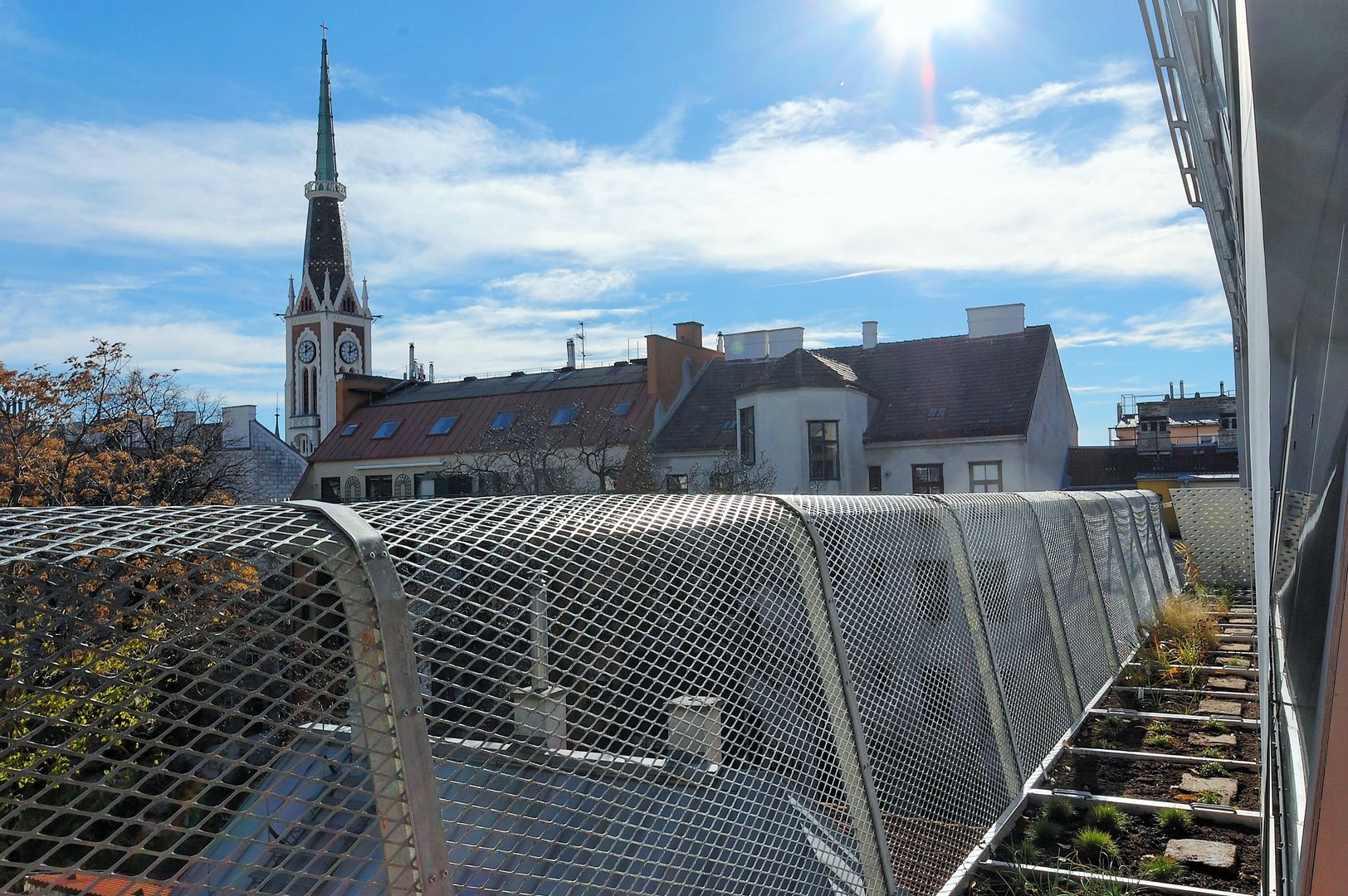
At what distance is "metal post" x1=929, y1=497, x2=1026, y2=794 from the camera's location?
4.60 metres

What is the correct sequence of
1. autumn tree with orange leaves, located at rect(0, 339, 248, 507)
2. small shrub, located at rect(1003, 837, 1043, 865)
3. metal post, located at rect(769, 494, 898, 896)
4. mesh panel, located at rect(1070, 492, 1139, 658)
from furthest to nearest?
autumn tree with orange leaves, located at rect(0, 339, 248, 507) → mesh panel, located at rect(1070, 492, 1139, 658) → small shrub, located at rect(1003, 837, 1043, 865) → metal post, located at rect(769, 494, 898, 896)

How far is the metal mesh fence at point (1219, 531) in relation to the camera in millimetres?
14062

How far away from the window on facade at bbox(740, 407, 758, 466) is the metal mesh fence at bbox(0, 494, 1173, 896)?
27.9 metres

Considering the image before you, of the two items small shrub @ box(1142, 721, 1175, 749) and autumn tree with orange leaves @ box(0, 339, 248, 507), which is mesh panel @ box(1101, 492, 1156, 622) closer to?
small shrub @ box(1142, 721, 1175, 749)

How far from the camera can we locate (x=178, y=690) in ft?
4.98

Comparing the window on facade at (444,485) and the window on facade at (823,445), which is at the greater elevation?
the window on facade at (823,445)

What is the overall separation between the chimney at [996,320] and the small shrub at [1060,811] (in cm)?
3245

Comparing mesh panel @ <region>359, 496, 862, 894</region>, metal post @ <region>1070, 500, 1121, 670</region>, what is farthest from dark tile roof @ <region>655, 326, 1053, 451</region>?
mesh panel @ <region>359, 496, 862, 894</region>

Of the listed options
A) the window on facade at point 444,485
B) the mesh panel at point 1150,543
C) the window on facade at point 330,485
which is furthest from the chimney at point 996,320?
the window on facade at point 330,485

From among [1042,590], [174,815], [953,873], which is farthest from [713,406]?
[174,815]

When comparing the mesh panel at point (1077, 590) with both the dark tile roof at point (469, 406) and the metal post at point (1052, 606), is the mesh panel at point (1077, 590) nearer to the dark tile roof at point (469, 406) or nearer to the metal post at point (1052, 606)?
the metal post at point (1052, 606)

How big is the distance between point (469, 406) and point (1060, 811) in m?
39.4

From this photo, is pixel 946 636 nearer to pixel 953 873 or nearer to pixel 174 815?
pixel 953 873

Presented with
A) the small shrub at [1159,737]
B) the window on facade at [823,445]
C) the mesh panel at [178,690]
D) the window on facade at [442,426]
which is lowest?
the small shrub at [1159,737]
